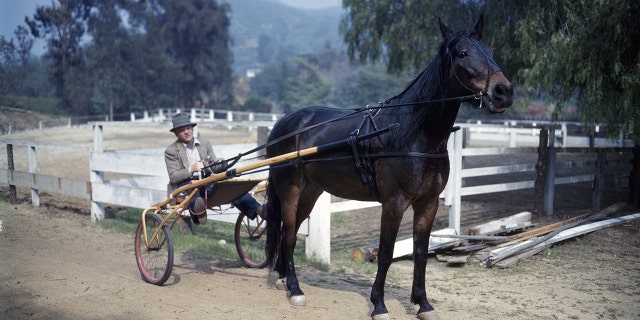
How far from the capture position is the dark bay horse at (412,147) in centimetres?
420

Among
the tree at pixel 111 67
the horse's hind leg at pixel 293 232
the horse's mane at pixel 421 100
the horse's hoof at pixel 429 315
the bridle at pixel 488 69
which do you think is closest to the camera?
the bridle at pixel 488 69

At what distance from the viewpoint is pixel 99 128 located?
938cm

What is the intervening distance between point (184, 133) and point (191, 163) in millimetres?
390

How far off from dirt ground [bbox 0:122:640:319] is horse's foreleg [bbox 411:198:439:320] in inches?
8.7

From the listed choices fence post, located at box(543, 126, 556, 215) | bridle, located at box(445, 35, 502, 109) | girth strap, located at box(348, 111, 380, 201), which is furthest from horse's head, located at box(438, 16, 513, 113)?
fence post, located at box(543, 126, 556, 215)

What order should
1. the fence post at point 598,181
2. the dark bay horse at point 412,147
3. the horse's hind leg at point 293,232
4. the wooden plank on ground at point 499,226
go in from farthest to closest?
the fence post at point 598,181 < the wooden plank on ground at point 499,226 < the horse's hind leg at point 293,232 < the dark bay horse at point 412,147

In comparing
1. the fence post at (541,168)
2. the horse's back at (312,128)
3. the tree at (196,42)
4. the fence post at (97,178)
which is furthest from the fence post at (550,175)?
the tree at (196,42)

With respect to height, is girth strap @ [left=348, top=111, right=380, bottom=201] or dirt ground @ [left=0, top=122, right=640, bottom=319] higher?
girth strap @ [left=348, top=111, right=380, bottom=201]

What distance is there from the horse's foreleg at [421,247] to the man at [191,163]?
2074 mm

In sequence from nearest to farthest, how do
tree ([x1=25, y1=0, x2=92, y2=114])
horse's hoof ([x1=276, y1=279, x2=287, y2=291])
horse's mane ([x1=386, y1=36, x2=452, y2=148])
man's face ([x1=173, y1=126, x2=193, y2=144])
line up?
horse's mane ([x1=386, y1=36, x2=452, y2=148]), horse's hoof ([x1=276, y1=279, x2=287, y2=291]), man's face ([x1=173, y1=126, x2=193, y2=144]), tree ([x1=25, y1=0, x2=92, y2=114])

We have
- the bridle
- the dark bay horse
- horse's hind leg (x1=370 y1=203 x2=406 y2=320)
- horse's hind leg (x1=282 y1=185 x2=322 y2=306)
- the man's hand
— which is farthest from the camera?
the man's hand

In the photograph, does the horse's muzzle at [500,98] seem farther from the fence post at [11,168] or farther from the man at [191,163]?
the fence post at [11,168]

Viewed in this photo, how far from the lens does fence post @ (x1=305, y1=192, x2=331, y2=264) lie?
667 cm

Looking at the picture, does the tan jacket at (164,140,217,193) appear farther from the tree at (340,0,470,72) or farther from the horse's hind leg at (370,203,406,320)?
the tree at (340,0,470,72)
